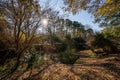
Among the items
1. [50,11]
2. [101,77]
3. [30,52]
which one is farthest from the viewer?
[30,52]

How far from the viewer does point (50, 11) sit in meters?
7.66

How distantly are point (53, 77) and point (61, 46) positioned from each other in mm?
16960

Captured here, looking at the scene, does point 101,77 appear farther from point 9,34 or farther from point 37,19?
point 9,34

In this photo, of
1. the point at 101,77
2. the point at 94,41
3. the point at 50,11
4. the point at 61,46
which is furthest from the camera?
the point at 61,46

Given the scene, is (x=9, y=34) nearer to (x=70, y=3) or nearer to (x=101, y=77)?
(x=70, y=3)

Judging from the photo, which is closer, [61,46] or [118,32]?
[118,32]

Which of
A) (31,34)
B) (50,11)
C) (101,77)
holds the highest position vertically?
(50,11)

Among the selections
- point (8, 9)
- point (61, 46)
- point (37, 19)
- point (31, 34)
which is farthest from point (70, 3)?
point (61, 46)

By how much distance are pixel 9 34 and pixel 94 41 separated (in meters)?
13.5

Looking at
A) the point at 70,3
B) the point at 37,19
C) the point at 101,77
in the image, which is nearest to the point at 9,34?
the point at 37,19

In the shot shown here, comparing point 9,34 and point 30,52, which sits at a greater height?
point 9,34

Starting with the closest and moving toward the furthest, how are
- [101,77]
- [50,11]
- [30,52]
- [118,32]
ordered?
[101,77] → [50,11] → [30,52] → [118,32]

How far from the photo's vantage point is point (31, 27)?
704 cm

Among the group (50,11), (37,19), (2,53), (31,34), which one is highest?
(50,11)
